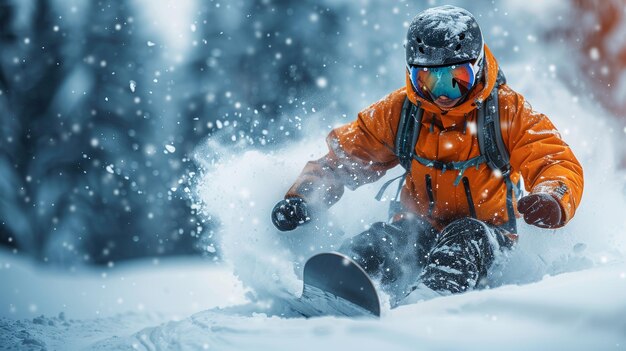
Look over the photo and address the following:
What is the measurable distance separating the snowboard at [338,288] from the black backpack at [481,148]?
0.91 metres

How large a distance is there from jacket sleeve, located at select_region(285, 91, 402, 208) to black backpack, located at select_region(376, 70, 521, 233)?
0.10 metres

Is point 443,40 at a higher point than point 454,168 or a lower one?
higher

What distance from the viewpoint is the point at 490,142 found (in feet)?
8.38

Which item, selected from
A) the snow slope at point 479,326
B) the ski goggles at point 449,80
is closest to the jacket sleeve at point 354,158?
the ski goggles at point 449,80

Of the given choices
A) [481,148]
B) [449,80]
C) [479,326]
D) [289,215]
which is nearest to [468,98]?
[449,80]

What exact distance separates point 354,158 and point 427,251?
2.10ft

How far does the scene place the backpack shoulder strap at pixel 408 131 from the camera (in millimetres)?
2697

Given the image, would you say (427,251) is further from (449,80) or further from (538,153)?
(449,80)

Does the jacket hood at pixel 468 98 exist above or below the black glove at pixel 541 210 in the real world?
above

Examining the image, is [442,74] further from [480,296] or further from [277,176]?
[277,176]

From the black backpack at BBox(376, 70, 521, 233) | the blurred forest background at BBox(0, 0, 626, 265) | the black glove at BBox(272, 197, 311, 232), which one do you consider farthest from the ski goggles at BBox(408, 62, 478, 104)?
the blurred forest background at BBox(0, 0, 626, 265)

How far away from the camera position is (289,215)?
2.66 m

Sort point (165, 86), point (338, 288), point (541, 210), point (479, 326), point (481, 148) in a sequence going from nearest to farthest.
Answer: point (479, 326), point (338, 288), point (541, 210), point (481, 148), point (165, 86)

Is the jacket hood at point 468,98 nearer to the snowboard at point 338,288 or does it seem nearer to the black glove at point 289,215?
the black glove at point 289,215
